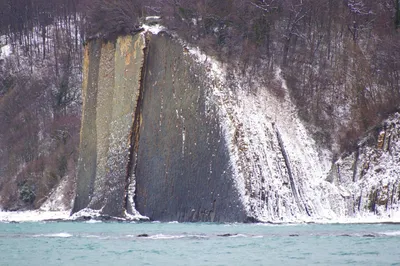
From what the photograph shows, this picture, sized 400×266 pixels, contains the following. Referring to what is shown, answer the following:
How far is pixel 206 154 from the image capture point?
45.8m

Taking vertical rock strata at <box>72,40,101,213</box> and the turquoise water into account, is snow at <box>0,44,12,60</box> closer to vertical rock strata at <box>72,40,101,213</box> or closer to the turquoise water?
vertical rock strata at <box>72,40,101,213</box>

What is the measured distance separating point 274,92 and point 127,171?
29.2 ft

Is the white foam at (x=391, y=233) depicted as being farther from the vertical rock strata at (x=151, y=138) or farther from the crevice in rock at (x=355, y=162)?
the crevice in rock at (x=355, y=162)

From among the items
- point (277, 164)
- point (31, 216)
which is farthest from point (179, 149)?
point (31, 216)

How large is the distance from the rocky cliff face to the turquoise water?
326cm

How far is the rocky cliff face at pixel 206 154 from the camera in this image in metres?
44.4

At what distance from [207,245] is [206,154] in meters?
14.5

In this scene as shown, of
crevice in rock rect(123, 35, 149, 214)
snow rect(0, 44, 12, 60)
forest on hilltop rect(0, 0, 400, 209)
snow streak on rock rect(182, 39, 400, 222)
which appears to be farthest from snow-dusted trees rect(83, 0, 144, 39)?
snow rect(0, 44, 12, 60)

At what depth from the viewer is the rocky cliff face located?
44375 mm

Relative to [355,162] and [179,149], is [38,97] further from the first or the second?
[355,162]

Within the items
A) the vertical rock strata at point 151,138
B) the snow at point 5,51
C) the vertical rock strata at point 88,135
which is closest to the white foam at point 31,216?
the vertical rock strata at point 88,135

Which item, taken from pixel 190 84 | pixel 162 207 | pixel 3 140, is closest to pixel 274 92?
pixel 190 84

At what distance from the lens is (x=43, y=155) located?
7081 centimetres

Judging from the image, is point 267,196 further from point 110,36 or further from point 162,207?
point 110,36
